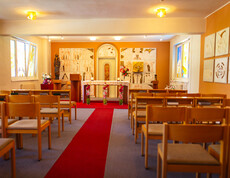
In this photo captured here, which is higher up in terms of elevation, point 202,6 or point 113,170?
point 202,6

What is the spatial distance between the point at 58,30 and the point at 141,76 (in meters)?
5.01

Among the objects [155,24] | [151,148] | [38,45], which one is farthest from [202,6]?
[38,45]

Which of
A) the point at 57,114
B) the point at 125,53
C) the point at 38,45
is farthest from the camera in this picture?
the point at 125,53

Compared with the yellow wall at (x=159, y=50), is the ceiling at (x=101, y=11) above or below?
above

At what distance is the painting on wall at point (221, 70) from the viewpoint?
4.47m

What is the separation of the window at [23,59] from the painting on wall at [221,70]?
6961mm

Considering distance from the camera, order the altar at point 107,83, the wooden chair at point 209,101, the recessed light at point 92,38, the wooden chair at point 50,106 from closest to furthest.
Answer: the wooden chair at point 209,101, the wooden chair at point 50,106, the altar at point 107,83, the recessed light at point 92,38

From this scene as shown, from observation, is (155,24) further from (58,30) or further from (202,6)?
(58,30)

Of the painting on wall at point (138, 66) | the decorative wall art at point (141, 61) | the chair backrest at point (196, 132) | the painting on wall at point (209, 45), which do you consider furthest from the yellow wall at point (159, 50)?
the chair backrest at point (196, 132)

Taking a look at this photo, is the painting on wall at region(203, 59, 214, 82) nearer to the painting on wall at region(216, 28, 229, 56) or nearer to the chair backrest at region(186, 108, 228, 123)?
the painting on wall at region(216, 28, 229, 56)

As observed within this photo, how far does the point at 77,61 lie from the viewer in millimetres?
9844

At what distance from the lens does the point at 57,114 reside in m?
3.47

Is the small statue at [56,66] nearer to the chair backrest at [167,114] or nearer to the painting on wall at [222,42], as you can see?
the painting on wall at [222,42]

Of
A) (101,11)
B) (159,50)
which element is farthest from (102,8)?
(159,50)
